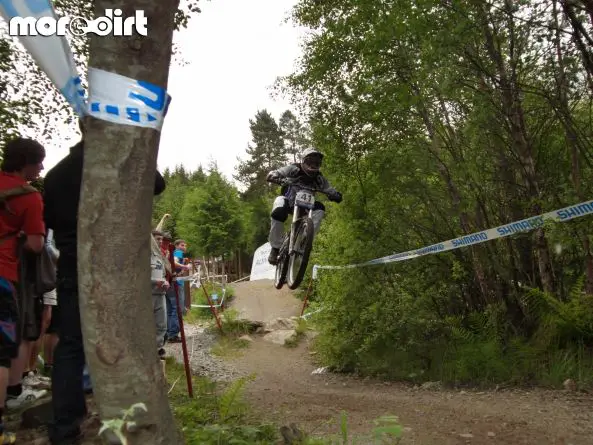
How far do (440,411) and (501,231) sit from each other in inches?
102

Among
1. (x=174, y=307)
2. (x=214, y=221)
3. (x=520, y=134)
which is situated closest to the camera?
(x=520, y=134)

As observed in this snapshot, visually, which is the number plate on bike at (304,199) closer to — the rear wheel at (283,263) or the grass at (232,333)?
the rear wheel at (283,263)

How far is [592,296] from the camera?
6043 millimetres

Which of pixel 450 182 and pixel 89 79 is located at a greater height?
pixel 450 182

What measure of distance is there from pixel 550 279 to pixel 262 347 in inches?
266

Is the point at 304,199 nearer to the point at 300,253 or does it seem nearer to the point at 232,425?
the point at 300,253

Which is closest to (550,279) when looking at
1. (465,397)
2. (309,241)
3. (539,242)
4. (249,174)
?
(539,242)

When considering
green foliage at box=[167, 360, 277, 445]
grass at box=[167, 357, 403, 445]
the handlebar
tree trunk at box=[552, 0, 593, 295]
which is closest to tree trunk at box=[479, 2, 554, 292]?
tree trunk at box=[552, 0, 593, 295]

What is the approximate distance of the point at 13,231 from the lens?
3002 mm

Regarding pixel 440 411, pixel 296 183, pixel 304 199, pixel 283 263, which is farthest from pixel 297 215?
pixel 440 411

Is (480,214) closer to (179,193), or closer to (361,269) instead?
(361,269)

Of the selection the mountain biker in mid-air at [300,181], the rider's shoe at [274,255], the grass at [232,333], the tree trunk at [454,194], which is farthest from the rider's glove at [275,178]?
the grass at [232,333]

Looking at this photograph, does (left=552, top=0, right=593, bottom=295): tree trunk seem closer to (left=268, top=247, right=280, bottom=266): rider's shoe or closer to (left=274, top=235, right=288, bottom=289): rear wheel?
(left=274, top=235, right=288, bottom=289): rear wheel

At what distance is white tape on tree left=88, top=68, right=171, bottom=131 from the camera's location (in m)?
2.07
